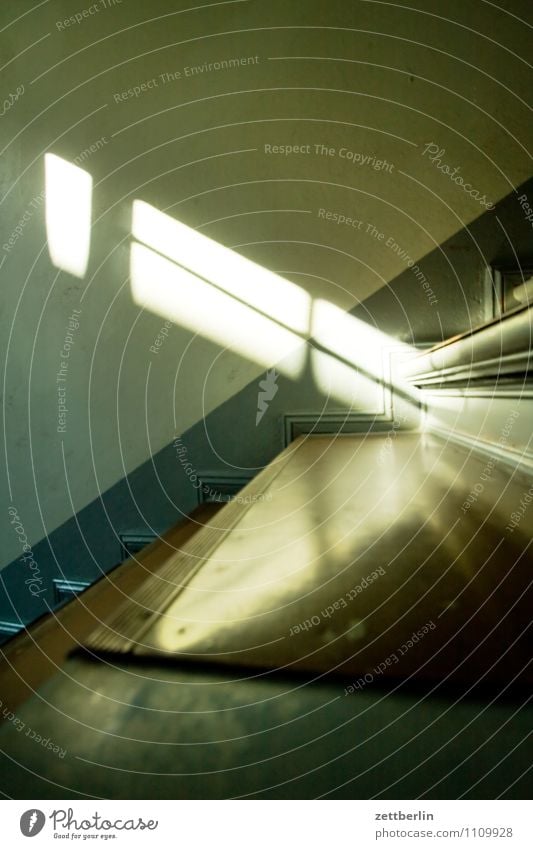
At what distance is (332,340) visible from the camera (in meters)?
1.41

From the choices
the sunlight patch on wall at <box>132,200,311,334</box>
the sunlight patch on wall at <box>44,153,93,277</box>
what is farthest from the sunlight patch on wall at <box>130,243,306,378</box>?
the sunlight patch on wall at <box>44,153,93,277</box>

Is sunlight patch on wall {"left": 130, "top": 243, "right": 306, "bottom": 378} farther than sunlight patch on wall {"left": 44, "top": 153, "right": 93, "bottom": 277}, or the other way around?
sunlight patch on wall {"left": 44, "top": 153, "right": 93, "bottom": 277}

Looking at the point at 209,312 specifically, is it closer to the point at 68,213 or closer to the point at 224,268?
the point at 224,268

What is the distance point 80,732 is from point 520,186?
1.41 m

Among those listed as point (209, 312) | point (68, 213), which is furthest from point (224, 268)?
point (68, 213)

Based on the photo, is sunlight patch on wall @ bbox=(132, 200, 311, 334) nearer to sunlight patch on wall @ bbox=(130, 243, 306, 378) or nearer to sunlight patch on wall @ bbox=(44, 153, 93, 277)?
sunlight patch on wall @ bbox=(130, 243, 306, 378)

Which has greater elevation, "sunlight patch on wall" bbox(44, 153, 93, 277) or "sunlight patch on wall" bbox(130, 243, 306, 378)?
"sunlight patch on wall" bbox(44, 153, 93, 277)

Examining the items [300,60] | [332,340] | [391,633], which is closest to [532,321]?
[391,633]

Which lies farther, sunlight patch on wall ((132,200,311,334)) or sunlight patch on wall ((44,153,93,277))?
sunlight patch on wall ((44,153,93,277))

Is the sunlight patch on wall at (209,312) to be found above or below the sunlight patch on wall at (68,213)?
below

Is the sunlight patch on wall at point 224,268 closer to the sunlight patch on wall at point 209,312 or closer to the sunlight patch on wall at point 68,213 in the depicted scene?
the sunlight patch on wall at point 209,312

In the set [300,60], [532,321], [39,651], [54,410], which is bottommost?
[39,651]

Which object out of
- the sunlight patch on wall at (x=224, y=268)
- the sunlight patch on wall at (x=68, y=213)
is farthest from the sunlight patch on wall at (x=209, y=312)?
the sunlight patch on wall at (x=68, y=213)

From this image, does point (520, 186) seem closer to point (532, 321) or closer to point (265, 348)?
point (265, 348)
